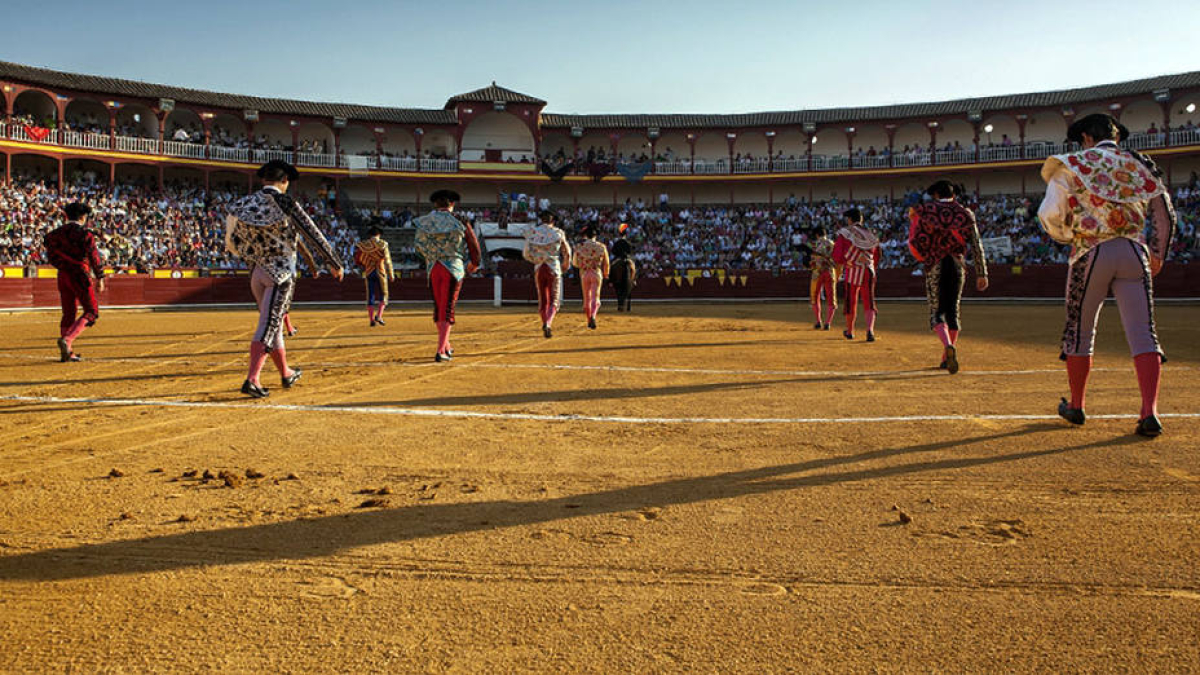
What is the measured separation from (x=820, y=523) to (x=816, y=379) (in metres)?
4.31

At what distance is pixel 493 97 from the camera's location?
43094 millimetres

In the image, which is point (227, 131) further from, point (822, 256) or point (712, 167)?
point (822, 256)

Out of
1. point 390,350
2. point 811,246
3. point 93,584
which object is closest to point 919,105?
point 811,246

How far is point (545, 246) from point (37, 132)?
96.0ft

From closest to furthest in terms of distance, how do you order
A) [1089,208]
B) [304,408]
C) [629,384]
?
[1089,208] → [304,408] → [629,384]

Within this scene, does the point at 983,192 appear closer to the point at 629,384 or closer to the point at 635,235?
the point at 635,235

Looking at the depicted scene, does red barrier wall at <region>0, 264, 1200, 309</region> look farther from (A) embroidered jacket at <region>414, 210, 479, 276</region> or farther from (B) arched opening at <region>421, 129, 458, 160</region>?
(A) embroidered jacket at <region>414, 210, 479, 276</region>

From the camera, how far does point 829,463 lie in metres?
3.75

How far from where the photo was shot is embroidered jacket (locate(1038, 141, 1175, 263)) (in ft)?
15.0

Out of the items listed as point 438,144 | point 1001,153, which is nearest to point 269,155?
point 438,144

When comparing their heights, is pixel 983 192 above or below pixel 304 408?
above

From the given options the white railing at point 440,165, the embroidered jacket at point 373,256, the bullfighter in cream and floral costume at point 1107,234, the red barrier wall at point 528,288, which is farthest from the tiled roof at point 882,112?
the bullfighter in cream and floral costume at point 1107,234

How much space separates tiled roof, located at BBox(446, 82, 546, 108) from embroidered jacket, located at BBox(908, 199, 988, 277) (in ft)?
123

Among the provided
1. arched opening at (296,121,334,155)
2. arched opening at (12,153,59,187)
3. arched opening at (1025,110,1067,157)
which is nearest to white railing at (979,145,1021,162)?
arched opening at (1025,110,1067,157)
